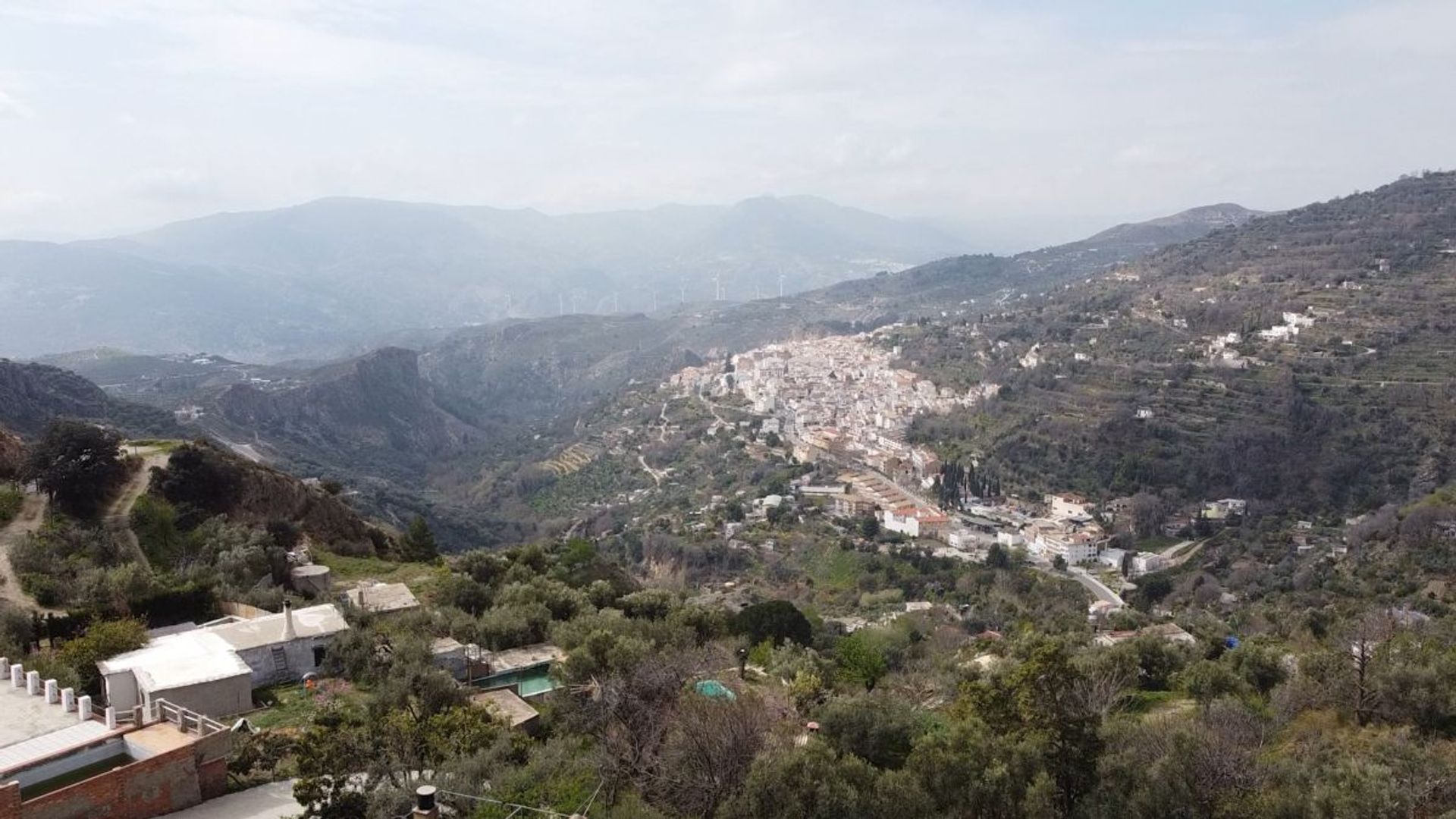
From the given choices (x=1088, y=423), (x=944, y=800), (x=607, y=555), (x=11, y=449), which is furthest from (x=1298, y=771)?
(x=1088, y=423)

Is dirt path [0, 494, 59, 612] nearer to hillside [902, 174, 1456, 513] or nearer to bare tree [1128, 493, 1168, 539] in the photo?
bare tree [1128, 493, 1168, 539]

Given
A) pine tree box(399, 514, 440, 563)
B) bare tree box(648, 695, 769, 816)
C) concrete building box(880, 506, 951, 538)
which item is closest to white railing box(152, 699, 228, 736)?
bare tree box(648, 695, 769, 816)

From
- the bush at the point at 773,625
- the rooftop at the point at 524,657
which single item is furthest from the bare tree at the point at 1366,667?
the rooftop at the point at 524,657

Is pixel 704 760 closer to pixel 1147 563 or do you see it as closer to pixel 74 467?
pixel 74 467

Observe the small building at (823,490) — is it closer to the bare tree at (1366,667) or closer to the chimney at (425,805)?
the bare tree at (1366,667)

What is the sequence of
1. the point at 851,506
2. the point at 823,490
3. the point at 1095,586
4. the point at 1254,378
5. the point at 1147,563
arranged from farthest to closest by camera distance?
the point at 1254,378 < the point at 823,490 < the point at 851,506 < the point at 1147,563 < the point at 1095,586

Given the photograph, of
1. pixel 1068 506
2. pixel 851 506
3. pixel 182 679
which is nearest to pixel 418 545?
pixel 182 679
